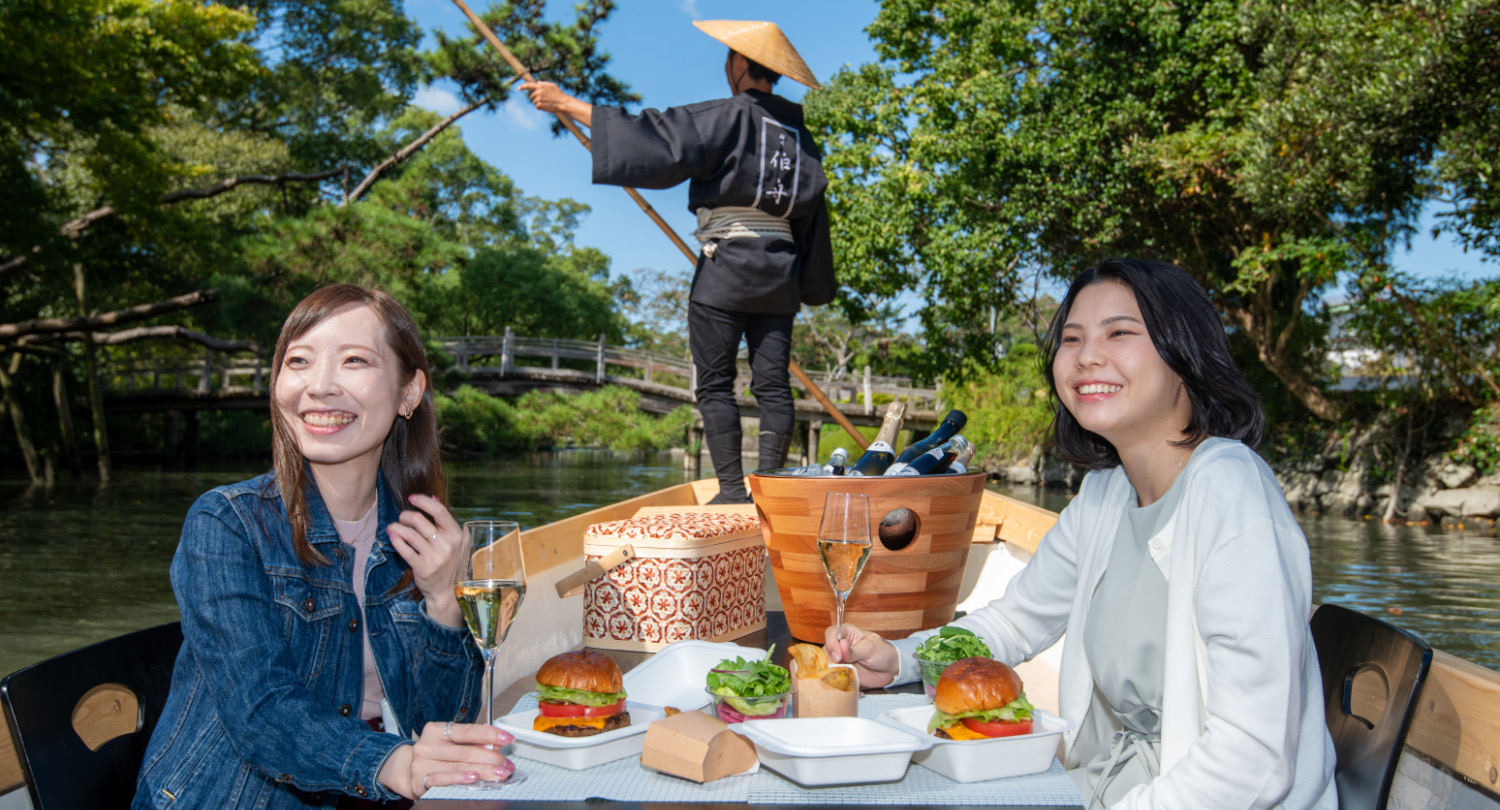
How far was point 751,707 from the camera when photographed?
1213 mm

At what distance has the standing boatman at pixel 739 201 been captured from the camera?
2.72m

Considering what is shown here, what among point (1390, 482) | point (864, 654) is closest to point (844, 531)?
point (864, 654)

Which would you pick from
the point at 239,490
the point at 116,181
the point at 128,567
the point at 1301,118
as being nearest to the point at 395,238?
the point at 116,181

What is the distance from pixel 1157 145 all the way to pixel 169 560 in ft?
41.5

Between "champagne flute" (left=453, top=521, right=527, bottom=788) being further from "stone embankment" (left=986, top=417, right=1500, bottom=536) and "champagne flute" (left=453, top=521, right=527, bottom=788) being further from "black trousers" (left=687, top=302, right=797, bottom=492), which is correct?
"stone embankment" (left=986, top=417, right=1500, bottom=536)

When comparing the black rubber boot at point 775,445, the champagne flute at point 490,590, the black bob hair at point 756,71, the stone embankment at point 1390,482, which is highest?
the black bob hair at point 756,71

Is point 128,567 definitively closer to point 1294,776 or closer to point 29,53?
point 29,53

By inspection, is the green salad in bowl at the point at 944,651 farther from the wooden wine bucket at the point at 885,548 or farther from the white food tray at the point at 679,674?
the wooden wine bucket at the point at 885,548

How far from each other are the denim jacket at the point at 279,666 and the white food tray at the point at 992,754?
67 centimetres

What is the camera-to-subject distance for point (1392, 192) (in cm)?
1095

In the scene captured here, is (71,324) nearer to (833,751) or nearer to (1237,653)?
(833,751)

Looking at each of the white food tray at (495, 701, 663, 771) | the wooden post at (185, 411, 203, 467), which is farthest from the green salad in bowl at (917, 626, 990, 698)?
the wooden post at (185, 411, 203, 467)

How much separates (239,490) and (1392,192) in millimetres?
12638

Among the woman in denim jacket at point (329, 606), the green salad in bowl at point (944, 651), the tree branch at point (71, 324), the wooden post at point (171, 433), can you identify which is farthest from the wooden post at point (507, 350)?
the green salad in bowl at point (944, 651)
